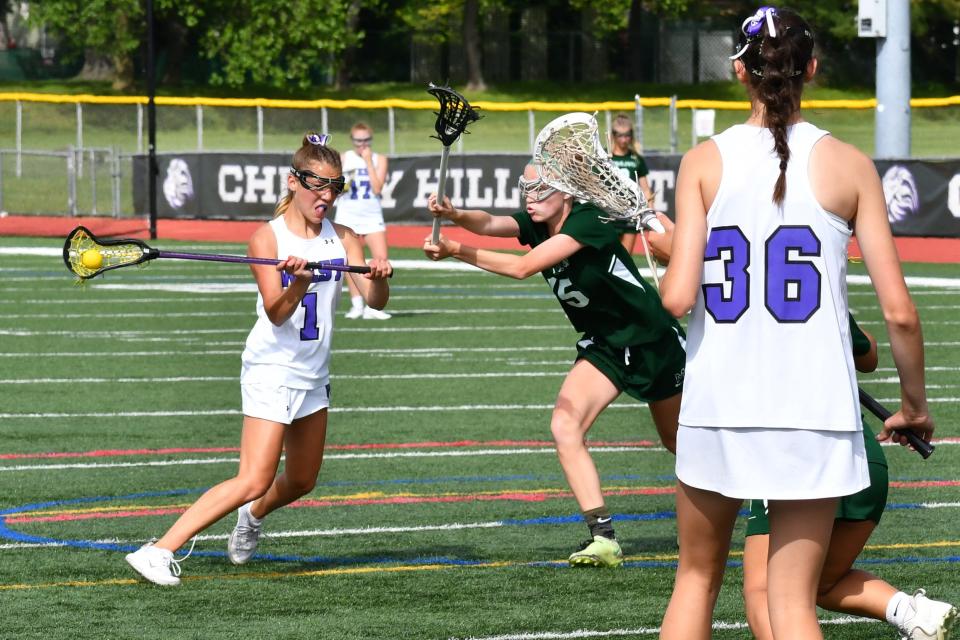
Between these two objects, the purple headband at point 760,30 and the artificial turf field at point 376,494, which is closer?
the purple headband at point 760,30

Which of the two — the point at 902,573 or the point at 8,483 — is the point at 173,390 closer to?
the point at 8,483

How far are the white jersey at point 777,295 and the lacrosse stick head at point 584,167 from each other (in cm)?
189

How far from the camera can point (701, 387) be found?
180 inches

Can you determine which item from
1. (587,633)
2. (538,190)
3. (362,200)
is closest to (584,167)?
(538,190)

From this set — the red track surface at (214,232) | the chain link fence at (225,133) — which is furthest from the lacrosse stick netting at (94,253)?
the chain link fence at (225,133)

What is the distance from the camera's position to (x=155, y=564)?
23.4ft

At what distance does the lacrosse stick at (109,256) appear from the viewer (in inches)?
269

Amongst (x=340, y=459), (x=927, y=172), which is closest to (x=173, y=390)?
(x=340, y=459)

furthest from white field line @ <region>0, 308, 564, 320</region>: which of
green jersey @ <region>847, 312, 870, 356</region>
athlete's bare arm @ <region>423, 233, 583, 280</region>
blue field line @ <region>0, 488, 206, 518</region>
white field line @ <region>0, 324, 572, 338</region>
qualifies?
green jersey @ <region>847, 312, 870, 356</region>

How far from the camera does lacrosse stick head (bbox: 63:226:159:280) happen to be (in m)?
6.97

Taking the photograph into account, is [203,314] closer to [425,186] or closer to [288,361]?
[288,361]

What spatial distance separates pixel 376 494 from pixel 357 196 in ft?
30.1

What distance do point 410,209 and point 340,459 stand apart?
795 inches

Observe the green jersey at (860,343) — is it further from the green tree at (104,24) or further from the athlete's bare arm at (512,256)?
the green tree at (104,24)
